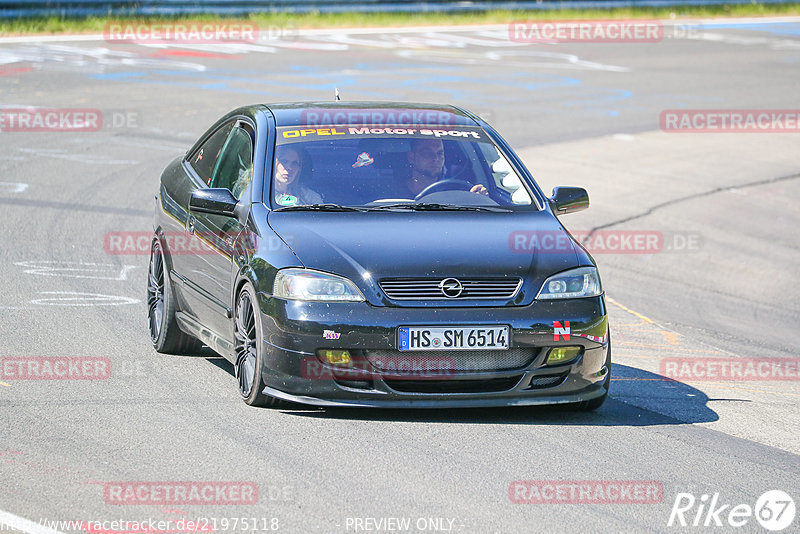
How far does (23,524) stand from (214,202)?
277 centimetres

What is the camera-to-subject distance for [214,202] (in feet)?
24.4

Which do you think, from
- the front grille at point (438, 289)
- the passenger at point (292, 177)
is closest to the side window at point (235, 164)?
the passenger at point (292, 177)

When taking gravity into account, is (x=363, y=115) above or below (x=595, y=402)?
above

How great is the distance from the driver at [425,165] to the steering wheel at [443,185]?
0.02 meters

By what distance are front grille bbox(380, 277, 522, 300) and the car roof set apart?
5.56ft

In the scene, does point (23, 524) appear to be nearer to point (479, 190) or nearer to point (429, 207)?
point (429, 207)

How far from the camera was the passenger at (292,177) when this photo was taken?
7.50m

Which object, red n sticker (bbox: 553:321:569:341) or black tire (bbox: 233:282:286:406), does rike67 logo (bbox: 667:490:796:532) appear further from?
black tire (bbox: 233:282:286:406)

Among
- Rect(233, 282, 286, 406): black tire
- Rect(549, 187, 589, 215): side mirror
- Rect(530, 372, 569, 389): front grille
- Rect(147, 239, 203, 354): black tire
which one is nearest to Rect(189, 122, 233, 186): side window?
Rect(147, 239, 203, 354): black tire

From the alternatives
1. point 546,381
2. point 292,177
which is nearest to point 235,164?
point 292,177

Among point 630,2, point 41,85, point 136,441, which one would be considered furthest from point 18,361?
point 630,2

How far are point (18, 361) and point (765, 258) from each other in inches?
342

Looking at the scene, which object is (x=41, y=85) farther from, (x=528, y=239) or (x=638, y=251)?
(x=528, y=239)

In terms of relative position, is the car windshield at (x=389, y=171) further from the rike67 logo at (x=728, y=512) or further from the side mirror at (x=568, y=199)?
the rike67 logo at (x=728, y=512)
